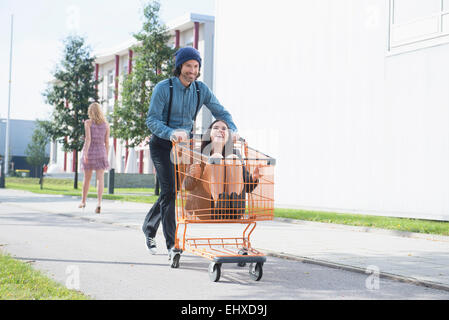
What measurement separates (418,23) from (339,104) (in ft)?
10.8

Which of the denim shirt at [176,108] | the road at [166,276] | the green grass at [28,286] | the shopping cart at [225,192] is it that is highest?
the denim shirt at [176,108]

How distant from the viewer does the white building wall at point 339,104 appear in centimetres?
1288

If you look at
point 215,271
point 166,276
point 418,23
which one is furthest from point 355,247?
point 418,23

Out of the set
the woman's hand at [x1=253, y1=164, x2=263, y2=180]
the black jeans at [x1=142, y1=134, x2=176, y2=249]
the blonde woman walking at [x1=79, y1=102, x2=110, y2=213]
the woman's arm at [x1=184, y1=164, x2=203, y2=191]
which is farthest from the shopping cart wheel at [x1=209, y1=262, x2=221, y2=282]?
the blonde woman walking at [x1=79, y1=102, x2=110, y2=213]

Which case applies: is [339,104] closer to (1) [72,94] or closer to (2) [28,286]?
(2) [28,286]

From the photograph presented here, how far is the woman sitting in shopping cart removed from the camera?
474 centimetres

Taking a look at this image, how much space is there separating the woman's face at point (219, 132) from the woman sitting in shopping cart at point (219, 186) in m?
0.16

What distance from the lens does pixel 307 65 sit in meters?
16.9

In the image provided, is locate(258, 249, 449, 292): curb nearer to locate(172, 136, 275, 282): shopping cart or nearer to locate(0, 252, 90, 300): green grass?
locate(172, 136, 275, 282): shopping cart

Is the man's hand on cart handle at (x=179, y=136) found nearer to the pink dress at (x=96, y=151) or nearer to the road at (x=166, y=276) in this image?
the road at (x=166, y=276)

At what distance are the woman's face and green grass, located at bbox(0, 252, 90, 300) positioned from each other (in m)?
1.82

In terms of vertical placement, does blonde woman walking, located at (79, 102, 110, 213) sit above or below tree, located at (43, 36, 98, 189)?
below

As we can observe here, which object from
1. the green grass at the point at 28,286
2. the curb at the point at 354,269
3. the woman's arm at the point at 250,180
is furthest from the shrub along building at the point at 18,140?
the woman's arm at the point at 250,180
